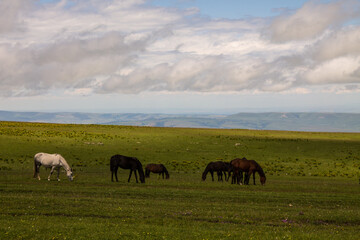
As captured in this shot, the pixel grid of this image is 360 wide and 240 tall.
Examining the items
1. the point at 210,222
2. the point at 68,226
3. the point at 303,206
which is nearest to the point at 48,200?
the point at 68,226

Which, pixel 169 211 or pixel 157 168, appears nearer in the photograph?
pixel 169 211

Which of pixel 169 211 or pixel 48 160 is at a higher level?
pixel 48 160

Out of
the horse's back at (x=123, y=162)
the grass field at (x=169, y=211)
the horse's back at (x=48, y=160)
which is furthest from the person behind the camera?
the horse's back at (x=123, y=162)

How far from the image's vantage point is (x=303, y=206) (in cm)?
2394

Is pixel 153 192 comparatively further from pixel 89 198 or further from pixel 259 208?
pixel 259 208

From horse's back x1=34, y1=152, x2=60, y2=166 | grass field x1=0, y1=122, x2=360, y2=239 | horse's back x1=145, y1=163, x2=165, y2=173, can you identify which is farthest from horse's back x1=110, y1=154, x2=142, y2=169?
horse's back x1=145, y1=163, x2=165, y2=173

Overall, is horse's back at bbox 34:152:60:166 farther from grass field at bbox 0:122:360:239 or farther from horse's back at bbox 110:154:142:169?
horse's back at bbox 110:154:142:169

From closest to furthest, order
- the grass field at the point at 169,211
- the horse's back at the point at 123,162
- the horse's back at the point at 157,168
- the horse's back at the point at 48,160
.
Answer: the grass field at the point at 169,211 → the horse's back at the point at 48,160 → the horse's back at the point at 123,162 → the horse's back at the point at 157,168

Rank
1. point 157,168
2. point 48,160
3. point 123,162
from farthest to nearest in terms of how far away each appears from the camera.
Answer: point 157,168, point 123,162, point 48,160

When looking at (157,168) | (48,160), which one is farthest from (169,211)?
(157,168)

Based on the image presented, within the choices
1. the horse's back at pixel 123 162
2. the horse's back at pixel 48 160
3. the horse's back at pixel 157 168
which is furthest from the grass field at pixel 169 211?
the horse's back at pixel 157 168

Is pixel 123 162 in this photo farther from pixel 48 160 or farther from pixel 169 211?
pixel 169 211

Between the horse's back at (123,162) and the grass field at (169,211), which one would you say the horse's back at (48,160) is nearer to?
the grass field at (169,211)

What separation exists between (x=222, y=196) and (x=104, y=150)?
42.7 m
